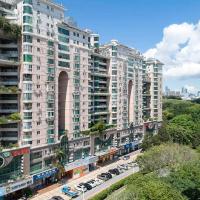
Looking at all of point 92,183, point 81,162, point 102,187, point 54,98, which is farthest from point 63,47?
point 102,187

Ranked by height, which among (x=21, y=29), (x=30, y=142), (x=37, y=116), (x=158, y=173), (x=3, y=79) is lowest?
(x=158, y=173)

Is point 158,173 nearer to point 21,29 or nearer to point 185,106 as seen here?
point 21,29

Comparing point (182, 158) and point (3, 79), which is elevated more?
point (3, 79)

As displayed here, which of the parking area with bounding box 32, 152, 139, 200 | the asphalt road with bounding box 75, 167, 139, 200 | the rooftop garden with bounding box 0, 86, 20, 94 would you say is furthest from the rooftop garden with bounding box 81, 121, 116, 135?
the rooftop garden with bounding box 0, 86, 20, 94

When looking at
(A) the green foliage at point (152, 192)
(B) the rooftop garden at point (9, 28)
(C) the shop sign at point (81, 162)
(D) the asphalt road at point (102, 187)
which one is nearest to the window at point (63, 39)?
(B) the rooftop garden at point (9, 28)

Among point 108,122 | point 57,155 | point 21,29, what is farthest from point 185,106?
point 21,29

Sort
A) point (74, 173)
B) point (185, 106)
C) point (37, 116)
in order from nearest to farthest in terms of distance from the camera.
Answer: point (37, 116), point (74, 173), point (185, 106)
